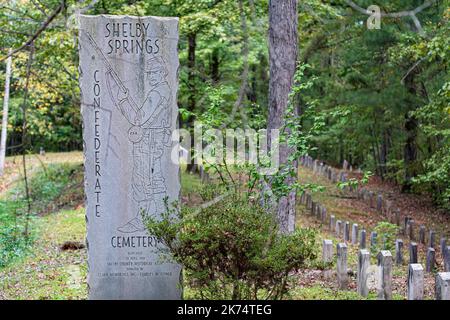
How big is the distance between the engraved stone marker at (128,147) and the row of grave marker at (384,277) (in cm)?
247

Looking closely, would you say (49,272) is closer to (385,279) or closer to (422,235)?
(385,279)

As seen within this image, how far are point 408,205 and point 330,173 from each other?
504 cm

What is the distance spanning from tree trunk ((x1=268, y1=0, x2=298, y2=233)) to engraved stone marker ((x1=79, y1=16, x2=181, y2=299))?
3.23 metres

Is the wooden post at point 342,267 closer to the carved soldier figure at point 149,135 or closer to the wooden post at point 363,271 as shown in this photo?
the wooden post at point 363,271

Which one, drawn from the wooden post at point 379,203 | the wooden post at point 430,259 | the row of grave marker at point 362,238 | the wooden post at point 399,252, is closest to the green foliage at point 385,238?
the row of grave marker at point 362,238

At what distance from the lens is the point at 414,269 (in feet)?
22.7

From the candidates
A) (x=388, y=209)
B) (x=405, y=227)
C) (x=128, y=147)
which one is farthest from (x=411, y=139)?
(x=128, y=147)

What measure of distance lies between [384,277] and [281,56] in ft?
14.0

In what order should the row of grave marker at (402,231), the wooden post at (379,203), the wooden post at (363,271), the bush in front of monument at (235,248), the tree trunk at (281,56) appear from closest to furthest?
the bush in front of monument at (235,248) < the wooden post at (363,271) < the tree trunk at (281,56) < the row of grave marker at (402,231) < the wooden post at (379,203)

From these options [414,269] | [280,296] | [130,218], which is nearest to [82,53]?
[130,218]

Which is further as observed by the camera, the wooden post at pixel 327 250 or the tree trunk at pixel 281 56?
the tree trunk at pixel 281 56

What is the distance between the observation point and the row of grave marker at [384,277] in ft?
20.2

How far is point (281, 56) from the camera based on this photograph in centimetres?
1031
